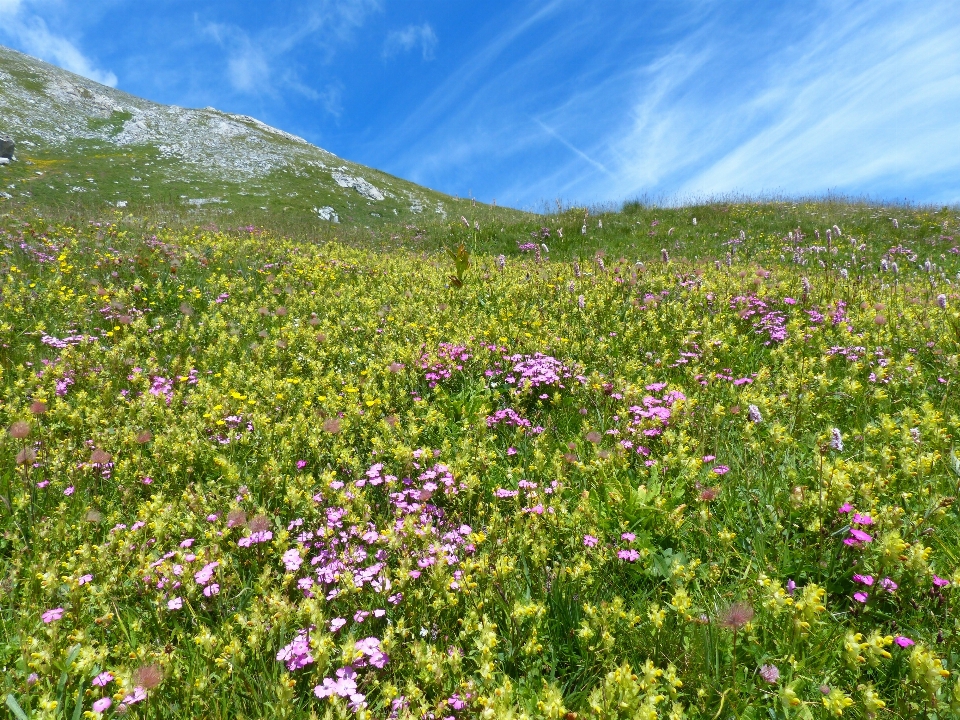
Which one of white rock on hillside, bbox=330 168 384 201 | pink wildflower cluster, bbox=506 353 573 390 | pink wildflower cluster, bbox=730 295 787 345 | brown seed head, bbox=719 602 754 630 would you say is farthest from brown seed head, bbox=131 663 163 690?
white rock on hillside, bbox=330 168 384 201

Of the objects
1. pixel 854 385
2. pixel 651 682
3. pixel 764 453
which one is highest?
pixel 854 385

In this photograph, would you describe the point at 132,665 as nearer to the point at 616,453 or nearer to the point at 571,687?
the point at 571,687

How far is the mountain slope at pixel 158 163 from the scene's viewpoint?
36.8 meters

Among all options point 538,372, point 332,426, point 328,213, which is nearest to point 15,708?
point 332,426

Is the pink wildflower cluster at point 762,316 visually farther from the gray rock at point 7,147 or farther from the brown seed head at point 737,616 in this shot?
the gray rock at point 7,147

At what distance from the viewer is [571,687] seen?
2615mm

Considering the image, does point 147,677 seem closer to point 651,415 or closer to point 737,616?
point 737,616

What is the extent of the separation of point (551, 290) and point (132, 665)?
796cm

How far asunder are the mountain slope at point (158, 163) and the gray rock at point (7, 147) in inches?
46.8

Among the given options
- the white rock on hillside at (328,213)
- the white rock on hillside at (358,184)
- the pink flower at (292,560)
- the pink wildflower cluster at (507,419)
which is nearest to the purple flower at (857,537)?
the pink wildflower cluster at (507,419)

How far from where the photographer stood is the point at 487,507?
3.74m

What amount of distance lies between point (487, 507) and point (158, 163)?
53457mm

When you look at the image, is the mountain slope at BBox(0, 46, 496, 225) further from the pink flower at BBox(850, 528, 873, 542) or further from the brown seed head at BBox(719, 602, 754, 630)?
the brown seed head at BBox(719, 602, 754, 630)

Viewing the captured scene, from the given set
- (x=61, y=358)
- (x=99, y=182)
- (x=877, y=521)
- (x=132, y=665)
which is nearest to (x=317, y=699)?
(x=132, y=665)
